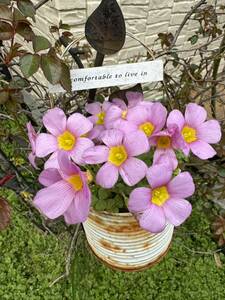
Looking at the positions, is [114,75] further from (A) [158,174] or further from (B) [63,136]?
(A) [158,174]

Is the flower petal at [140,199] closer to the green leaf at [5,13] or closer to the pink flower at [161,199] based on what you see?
the pink flower at [161,199]

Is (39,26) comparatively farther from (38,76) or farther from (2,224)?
(2,224)

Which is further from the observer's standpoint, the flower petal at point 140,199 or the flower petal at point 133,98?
the flower petal at point 133,98

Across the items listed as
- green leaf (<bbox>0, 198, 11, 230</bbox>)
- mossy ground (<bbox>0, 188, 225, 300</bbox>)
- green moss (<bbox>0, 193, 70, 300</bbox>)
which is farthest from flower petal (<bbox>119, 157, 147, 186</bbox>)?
green moss (<bbox>0, 193, 70, 300</bbox>)

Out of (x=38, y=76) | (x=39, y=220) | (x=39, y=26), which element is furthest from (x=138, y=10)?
(x=39, y=220)

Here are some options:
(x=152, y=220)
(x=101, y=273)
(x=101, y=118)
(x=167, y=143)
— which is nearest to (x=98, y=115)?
(x=101, y=118)

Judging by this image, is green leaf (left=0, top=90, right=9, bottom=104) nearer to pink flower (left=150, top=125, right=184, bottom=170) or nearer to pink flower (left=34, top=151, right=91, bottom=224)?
pink flower (left=34, top=151, right=91, bottom=224)

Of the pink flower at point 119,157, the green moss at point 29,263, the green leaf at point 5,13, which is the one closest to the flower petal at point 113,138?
the pink flower at point 119,157
